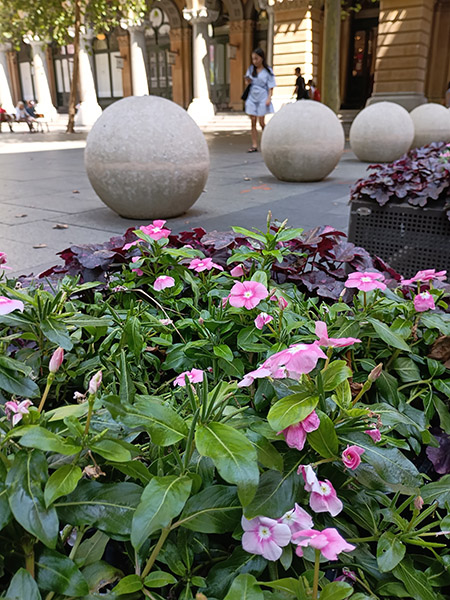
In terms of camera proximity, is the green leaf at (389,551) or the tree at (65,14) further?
the tree at (65,14)

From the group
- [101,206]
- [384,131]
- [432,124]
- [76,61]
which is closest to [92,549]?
[101,206]

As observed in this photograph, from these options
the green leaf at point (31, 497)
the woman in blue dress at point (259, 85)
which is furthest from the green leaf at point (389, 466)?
the woman in blue dress at point (259, 85)

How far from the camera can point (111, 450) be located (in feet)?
3.06

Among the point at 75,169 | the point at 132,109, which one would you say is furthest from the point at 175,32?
the point at 132,109

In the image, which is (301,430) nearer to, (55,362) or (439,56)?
(55,362)

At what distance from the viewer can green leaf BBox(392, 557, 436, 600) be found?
99 centimetres

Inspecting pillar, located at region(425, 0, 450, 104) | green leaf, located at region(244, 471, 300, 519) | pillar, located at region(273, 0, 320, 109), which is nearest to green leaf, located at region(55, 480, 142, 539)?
green leaf, located at region(244, 471, 300, 519)

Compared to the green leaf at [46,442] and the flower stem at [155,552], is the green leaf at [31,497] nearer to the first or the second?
the green leaf at [46,442]

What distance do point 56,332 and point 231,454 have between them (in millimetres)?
727

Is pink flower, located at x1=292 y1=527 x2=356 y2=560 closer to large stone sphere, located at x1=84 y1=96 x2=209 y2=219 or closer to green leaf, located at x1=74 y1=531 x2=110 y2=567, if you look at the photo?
green leaf, located at x1=74 y1=531 x2=110 y2=567

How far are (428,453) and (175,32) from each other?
121ft

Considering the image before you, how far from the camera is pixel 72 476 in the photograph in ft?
2.94

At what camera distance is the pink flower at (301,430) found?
0.98 meters

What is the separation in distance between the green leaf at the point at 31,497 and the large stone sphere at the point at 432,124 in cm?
1423
